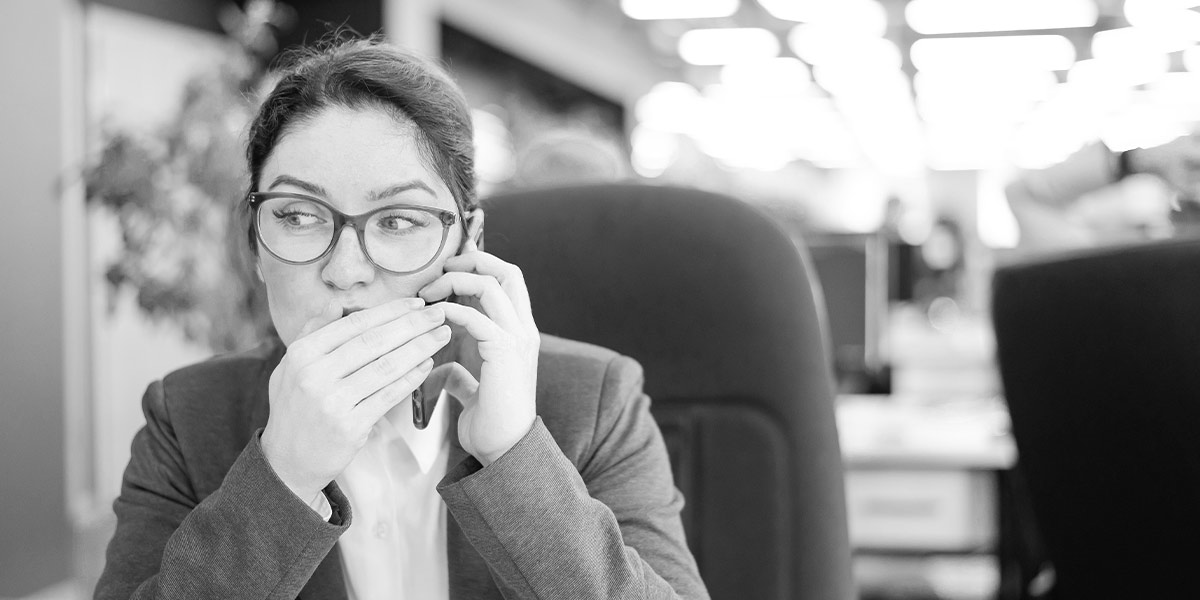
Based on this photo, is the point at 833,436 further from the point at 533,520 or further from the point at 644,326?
the point at 533,520

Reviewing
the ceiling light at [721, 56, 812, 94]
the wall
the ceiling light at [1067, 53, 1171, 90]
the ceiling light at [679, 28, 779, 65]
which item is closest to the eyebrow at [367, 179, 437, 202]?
the wall

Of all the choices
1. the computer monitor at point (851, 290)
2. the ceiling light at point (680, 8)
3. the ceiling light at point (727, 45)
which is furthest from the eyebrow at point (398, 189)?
the ceiling light at point (727, 45)

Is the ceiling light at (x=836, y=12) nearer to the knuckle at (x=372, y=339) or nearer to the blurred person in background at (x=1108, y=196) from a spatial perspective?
the blurred person in background at (x=1108, y=196)

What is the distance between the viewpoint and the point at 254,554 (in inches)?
30.4

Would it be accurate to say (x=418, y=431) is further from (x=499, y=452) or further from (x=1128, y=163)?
(x=1128, y=163)

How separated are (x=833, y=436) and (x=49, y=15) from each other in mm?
3169

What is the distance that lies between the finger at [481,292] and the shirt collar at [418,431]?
0.45 ft

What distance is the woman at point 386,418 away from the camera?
0.77 meters

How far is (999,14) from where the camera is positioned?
6719mm

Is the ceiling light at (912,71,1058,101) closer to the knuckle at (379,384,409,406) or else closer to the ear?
the ear

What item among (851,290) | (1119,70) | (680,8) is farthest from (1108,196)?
(1119,70)

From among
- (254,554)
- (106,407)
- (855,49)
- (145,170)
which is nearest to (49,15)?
(106,407)

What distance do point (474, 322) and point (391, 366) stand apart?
71 millimetres

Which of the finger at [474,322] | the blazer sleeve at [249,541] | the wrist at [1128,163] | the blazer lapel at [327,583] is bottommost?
the blazer lapel at [327,583]
